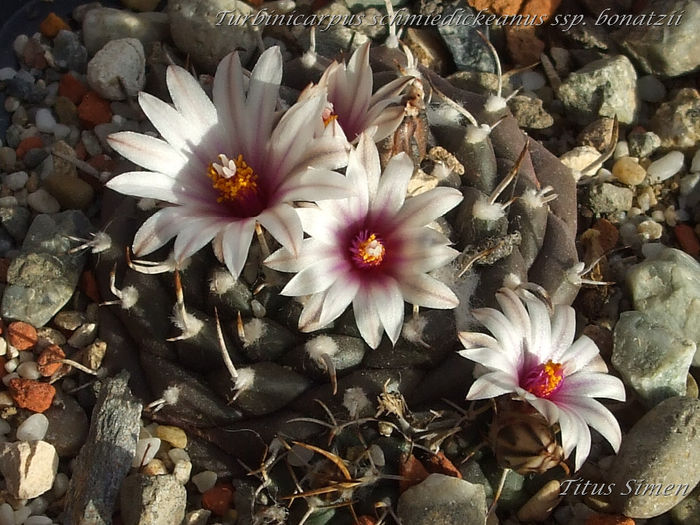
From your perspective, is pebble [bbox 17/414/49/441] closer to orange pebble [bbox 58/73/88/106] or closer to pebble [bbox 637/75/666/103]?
orange pebble [bbox 58/73/88/106]

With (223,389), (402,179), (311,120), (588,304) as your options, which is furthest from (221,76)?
(588,304)

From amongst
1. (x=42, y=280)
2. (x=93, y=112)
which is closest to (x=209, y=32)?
(x=93, y=112)

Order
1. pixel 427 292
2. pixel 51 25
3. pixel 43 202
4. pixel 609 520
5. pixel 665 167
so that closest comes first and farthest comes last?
pixel 427 292 < pixel 609 520 < pixel 43 202 < pixel 665 167 < pixel 51 25

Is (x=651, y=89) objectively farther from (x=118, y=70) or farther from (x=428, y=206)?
(x=118, y=70)

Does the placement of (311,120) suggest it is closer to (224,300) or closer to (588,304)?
(224,300)

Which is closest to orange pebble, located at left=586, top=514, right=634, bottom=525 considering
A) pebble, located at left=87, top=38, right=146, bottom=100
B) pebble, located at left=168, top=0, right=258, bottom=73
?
pebble, located at left=168, top=0, right=258, bottom=73

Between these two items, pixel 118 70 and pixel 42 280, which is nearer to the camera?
pixel 42 280
